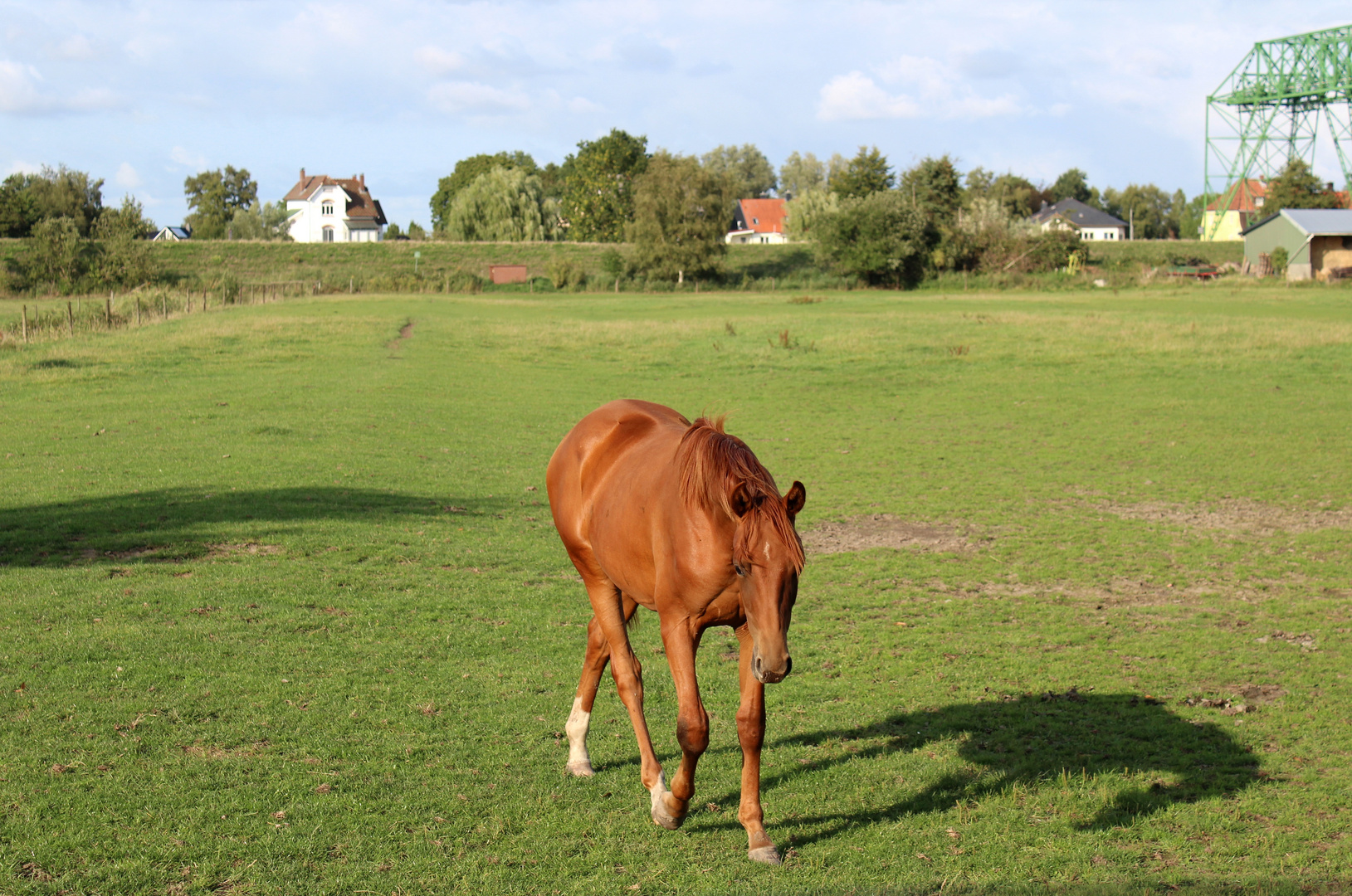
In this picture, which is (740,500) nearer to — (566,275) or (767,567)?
(767,567)

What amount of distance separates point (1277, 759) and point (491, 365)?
23412 mm

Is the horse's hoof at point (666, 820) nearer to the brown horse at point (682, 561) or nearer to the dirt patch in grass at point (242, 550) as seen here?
the brown horse at point (682, 561)

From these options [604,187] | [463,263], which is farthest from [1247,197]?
[463,263]

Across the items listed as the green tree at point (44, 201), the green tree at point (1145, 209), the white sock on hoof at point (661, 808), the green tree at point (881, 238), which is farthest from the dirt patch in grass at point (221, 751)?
the green tree at point (1145, 209)

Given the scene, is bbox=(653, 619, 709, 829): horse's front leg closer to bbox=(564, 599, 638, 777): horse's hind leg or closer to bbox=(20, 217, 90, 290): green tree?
bbox=(564, 599, 638, 777): horse's hind leg

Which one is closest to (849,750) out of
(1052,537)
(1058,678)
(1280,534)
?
(1058,678)

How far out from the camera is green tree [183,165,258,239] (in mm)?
121562

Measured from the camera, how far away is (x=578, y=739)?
205 inches

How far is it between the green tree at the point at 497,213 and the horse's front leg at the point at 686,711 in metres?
88.0

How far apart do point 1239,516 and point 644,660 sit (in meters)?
8.36

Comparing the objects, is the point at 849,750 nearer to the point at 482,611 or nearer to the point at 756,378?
the point at 482,611

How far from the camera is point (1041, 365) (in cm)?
2569

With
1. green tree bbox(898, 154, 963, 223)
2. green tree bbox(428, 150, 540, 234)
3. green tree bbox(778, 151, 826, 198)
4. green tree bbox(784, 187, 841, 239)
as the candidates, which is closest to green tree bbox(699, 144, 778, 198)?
green tree bbox(778, 151, 826, 198)

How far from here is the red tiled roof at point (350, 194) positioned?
A: 118 m
